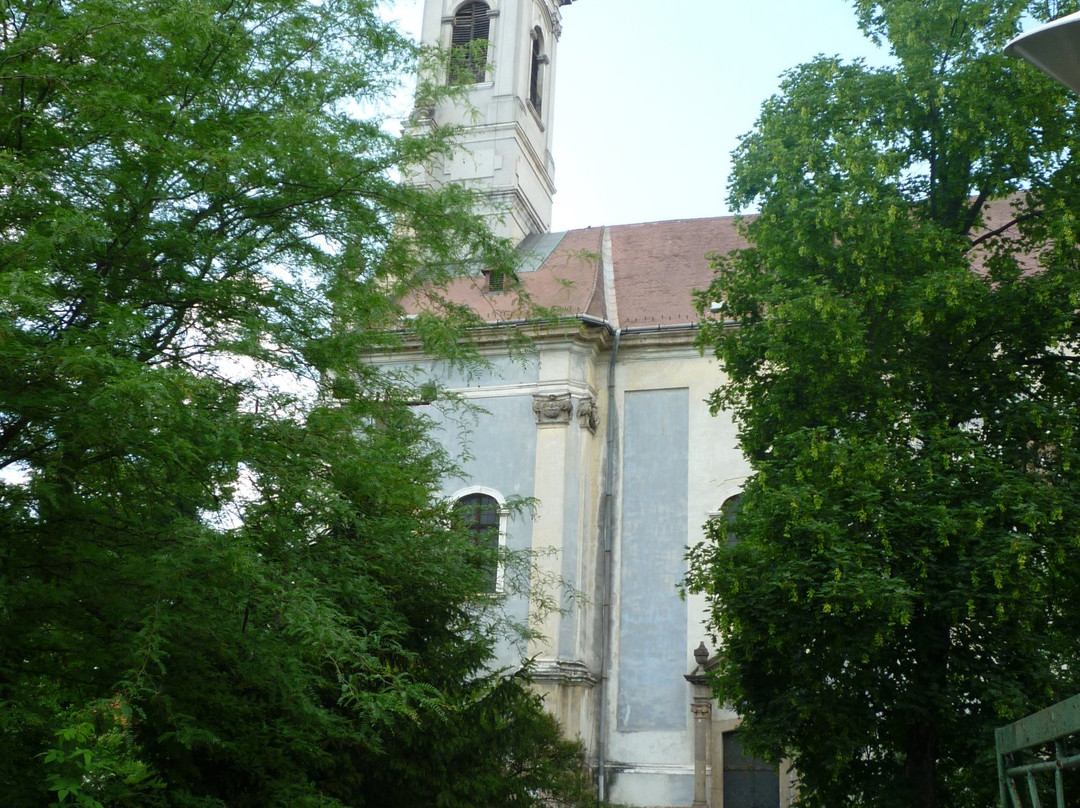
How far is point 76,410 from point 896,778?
321 inches

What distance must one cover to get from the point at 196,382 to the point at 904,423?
7449mm

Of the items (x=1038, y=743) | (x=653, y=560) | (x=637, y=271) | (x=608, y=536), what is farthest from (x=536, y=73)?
(x=1038, y=743)

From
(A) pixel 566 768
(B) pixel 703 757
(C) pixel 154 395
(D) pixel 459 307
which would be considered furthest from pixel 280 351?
(B) pixel 703 757

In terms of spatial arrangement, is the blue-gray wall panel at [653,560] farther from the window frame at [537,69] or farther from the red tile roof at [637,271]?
the window frame at [537,69]

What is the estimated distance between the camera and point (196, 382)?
630 centimetres

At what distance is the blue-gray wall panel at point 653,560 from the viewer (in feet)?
65.9

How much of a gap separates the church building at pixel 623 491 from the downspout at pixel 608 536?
26mm

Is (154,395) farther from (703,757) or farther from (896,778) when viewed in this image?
(703,757)

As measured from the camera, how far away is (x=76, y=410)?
19.4 ft

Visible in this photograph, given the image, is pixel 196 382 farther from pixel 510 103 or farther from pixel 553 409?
pixel 510 103

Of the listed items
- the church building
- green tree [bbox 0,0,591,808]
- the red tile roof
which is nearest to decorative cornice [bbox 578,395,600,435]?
the church building

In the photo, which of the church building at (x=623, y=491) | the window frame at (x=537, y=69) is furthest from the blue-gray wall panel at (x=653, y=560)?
the window frame at (x=537, y=69)

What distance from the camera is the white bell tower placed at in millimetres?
27203

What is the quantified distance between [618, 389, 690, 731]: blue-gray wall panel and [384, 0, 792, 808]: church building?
0.08 ft
